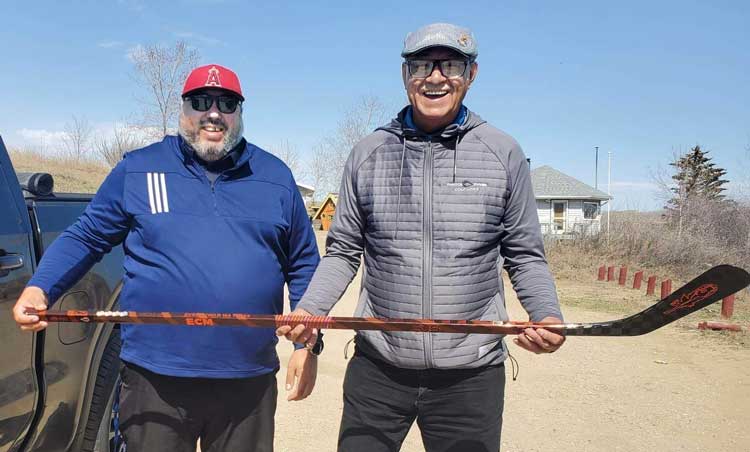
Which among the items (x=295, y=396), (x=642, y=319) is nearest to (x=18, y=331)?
(x=295, y=396)

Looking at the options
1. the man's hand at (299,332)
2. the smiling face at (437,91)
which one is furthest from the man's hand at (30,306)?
the smiling face at (437,91)

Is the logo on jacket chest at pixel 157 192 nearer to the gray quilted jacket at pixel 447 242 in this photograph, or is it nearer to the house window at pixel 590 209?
the gray quilted jacket at pixel 447 242

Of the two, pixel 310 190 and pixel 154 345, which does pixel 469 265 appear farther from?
pixel 310 190

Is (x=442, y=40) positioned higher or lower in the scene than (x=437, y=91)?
higher

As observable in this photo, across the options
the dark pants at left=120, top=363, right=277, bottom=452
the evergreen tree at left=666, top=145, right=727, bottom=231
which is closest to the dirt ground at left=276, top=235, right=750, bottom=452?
the dark pants at left=120, top=363, right=277, bottom=452

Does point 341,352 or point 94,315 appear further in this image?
point 341,352

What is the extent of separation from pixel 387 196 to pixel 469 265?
0.38 m

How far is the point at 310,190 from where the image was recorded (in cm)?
5719

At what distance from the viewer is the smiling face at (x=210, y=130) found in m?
2.33

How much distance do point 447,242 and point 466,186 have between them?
21 cm

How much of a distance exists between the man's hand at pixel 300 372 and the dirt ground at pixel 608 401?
1.81m

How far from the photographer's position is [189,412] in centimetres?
225

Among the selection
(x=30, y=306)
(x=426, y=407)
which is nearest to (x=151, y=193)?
(x=30, y=306)

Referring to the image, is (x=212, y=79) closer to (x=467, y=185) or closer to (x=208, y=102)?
(x=208, y=102)
